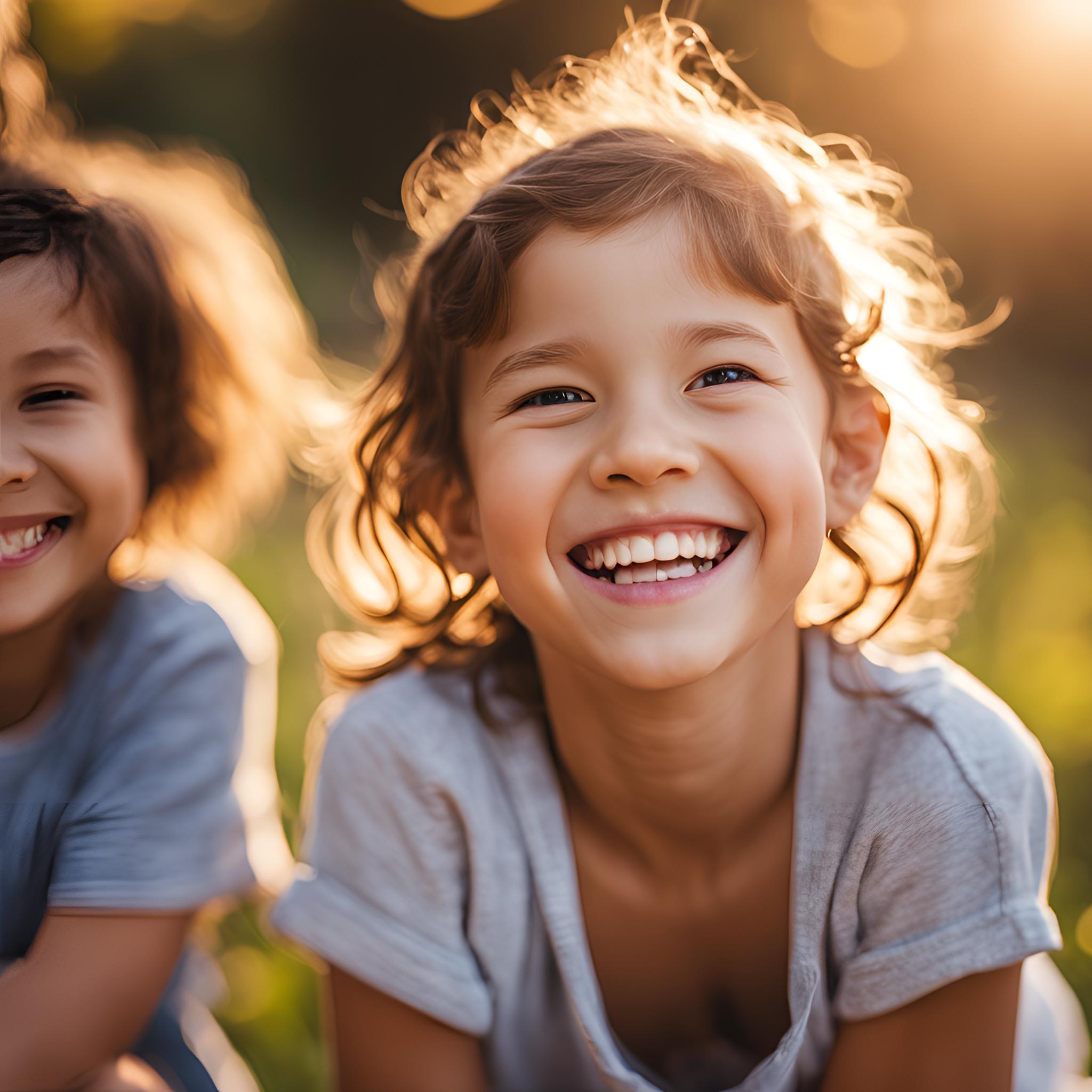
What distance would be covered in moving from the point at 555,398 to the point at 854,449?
1.02 ft

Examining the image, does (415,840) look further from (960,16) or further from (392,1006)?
(960,16)

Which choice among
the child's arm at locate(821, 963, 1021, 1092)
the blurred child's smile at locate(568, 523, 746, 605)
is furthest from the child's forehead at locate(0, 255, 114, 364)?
the child's arm at locate(821, 963, 1021, 1092)

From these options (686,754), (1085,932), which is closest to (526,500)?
(686,754)

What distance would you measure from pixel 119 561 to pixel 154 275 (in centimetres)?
30

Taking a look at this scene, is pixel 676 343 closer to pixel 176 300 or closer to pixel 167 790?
pixel 176 300

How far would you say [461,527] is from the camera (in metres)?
1.07

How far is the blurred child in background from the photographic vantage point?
0.90 meters

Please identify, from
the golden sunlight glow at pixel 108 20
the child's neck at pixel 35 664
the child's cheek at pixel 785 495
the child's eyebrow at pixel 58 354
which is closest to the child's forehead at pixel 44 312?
the child's eyebrow at pixel 58 354

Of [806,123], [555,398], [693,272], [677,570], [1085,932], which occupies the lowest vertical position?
[1085,932]

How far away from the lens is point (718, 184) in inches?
35.7

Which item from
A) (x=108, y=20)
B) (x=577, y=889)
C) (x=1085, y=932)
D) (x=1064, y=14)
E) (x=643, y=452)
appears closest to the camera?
(x=643, y=452)

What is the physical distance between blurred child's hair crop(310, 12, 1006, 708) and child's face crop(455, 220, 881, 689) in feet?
0.12

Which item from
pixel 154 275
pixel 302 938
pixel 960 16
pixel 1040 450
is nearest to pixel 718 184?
pixel 154 275

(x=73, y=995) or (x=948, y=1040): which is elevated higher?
(x=948, y=1040)
